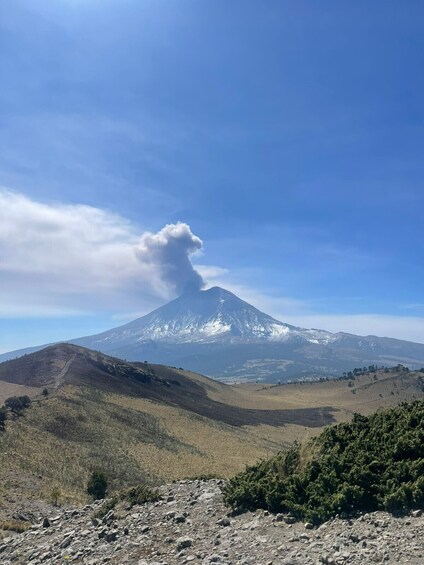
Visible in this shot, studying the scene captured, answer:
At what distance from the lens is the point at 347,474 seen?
10.4 meters

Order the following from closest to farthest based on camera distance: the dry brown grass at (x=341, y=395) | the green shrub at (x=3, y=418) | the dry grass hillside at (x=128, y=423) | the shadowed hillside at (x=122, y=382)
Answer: the dry grass hillside at (x=128, y=423), the green shrub at (x=3, y=418), the shadowed hillside at (x=122, y=382), the dry brown grass at (x=341, y=395)

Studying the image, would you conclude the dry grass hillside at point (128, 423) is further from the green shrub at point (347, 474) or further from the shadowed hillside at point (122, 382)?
the green shrub at point (347, 474)

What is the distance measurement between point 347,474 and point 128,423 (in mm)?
45928

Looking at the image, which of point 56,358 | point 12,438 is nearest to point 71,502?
point 12,438

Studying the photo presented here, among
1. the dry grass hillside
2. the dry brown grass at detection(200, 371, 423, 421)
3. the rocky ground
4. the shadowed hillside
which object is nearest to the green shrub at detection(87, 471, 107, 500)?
the dry grass hillside

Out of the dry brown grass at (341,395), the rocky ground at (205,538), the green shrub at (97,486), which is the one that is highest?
the rocky ground at (205,538)

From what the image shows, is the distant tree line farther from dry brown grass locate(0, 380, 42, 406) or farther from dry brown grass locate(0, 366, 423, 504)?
dry brown grass locate(0, 380, 42, 406)

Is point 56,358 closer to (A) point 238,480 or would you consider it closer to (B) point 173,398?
(B) point 173,398

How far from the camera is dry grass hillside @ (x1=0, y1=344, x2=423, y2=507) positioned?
3023cm

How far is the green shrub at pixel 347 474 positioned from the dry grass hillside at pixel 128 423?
2278 mm

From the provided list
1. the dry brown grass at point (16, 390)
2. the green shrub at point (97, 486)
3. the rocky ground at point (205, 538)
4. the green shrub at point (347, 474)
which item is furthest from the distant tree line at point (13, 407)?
the green shrub at point (347, 474)

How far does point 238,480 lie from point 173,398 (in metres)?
76.1

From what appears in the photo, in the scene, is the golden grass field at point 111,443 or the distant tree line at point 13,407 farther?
the distant tree line at point 13,407

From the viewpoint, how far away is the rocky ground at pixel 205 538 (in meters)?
8.08
